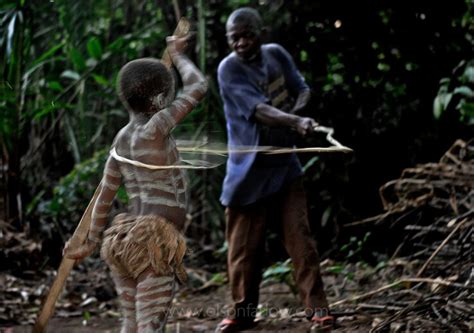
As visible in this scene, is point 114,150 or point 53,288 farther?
point 53,288

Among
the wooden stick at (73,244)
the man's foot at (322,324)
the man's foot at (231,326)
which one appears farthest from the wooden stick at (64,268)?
the man's foot at (322,324)

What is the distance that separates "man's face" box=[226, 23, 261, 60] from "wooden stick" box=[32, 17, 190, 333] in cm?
112

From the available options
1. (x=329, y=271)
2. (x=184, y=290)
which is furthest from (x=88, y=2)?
(x=329, y=271)

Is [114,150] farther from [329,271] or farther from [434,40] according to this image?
[434,40]

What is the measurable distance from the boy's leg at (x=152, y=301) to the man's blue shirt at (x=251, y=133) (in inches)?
55.5

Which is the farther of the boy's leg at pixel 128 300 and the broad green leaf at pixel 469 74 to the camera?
the broad green leaf at pixel 469 74

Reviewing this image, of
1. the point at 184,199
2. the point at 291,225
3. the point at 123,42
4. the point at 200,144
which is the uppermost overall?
the point at 123,42

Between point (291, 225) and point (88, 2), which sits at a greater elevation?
point (88, 2)

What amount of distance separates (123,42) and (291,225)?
2727 millimetres

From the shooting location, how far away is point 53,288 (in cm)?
305

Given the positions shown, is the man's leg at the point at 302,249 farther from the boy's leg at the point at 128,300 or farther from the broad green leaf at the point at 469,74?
the broad green leaf at the point at 469,74

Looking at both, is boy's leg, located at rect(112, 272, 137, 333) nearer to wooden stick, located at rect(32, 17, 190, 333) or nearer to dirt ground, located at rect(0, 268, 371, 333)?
wooden stick, located at rect(32, 17, 190, 333)

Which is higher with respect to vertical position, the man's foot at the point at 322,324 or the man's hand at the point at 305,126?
the man's hand at the point at 305,126

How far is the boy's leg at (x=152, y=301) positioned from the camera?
2758 millimetres
